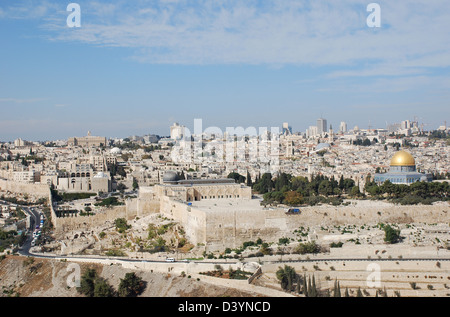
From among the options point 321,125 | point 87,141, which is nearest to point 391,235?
point 87,141

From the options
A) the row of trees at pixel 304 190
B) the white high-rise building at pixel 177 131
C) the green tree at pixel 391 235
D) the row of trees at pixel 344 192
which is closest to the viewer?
the green tree at pixel 391 235

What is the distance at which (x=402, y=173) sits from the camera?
35062 millimetres

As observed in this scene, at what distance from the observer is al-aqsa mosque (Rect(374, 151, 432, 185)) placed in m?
34.5

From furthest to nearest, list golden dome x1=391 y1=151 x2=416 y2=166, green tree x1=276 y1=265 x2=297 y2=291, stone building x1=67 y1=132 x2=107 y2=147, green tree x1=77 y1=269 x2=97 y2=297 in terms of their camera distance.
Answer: stone building x1=67 y1=132 x2=107 y2=147 → golden dome x1=391 y1=151 x2=416 y2=166 → green tree x1=77 y1=269 x2=97 y2=297 → green tree x1=276 y1=265 x2=297 y2=291

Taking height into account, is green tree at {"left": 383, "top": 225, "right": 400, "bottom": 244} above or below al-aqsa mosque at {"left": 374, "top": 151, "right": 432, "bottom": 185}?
below

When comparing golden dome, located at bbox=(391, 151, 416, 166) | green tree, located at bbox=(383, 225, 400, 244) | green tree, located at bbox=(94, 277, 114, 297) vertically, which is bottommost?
green tree, located at bbox=(94, 277, 114, 297)

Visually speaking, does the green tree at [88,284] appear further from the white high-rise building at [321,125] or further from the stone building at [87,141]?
the white high-rise building at [321,125]

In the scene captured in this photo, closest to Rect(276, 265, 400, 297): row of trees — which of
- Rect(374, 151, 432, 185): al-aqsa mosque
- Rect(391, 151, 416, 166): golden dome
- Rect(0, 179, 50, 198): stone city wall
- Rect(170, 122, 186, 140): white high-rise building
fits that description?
Rect(374, 151, 432, 185): al-aqsa mosque

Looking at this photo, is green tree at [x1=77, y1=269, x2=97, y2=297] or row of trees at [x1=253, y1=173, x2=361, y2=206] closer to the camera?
green tree at [x1=77, y1=269, x2=97, y2=297]

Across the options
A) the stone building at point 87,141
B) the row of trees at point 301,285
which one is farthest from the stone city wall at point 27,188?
the stone building at point 87,141

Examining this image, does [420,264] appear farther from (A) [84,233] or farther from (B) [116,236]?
(A) [84,233]

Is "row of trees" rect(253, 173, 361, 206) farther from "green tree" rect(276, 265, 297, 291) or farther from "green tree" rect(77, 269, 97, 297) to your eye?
"green tree" rect(77, 269, 97, 297)

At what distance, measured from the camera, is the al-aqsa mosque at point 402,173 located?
113ft

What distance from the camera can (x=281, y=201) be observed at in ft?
92.4
